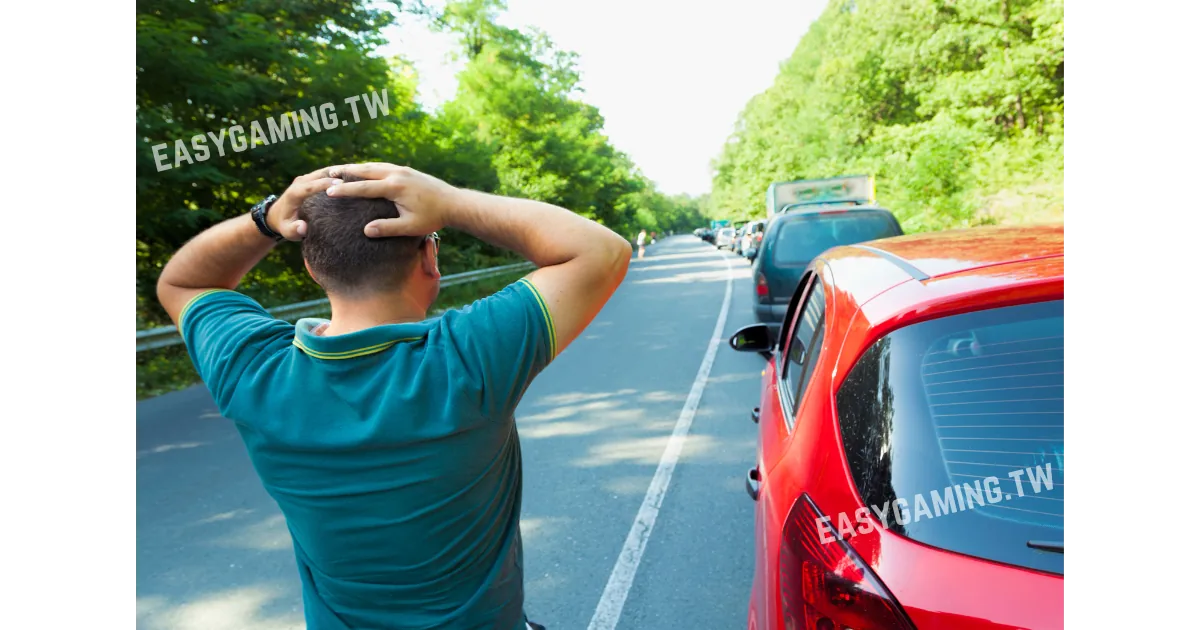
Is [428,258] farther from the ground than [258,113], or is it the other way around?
[258,113]

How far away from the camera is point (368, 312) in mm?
1413

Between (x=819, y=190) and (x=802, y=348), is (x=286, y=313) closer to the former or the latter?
(x=802, y=348)

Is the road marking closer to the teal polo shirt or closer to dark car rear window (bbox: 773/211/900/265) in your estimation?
the teal polo shirt

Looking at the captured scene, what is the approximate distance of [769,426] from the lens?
3.01 m

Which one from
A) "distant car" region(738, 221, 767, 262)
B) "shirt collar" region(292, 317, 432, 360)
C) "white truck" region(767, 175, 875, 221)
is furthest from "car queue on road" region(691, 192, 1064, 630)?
"white truck" region(767, 175, 875, 221)

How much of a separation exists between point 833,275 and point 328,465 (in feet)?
6.56

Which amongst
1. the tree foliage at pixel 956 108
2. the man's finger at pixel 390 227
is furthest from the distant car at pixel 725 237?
the man's finger at pixel 390 227

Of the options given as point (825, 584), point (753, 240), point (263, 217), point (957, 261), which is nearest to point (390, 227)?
point (263, 217)

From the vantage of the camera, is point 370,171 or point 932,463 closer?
point 370,171

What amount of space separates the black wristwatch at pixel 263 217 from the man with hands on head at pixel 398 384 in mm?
78

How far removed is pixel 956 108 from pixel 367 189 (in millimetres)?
27836
